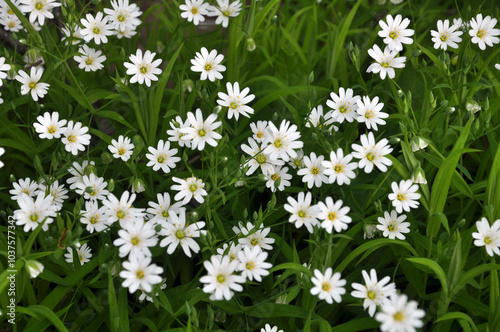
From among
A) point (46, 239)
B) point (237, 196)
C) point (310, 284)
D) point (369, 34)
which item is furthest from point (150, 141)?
point (369, 34)

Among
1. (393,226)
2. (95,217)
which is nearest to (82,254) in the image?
(95,217)

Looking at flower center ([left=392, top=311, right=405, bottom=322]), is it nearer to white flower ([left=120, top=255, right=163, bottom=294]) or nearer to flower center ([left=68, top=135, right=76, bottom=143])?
white flower ([left=120, top=255, right=163, bottom=294])

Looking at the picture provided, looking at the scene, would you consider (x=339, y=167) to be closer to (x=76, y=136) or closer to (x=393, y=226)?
(x=393, y=226)

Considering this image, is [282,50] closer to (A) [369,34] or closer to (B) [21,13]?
(A) [369,34]

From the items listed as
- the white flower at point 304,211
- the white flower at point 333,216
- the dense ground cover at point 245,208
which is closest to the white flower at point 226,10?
the dense ground cover at point 245,208

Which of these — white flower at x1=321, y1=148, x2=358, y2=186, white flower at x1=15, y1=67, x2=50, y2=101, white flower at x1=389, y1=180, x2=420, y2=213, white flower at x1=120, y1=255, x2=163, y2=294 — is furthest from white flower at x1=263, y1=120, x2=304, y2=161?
white flower at x1=15, y1=67, x2=50, y2=101

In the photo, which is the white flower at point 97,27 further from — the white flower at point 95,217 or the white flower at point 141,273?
the white flower at point 141,273

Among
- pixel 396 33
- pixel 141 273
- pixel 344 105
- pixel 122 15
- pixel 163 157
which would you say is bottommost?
pixel 141 273
